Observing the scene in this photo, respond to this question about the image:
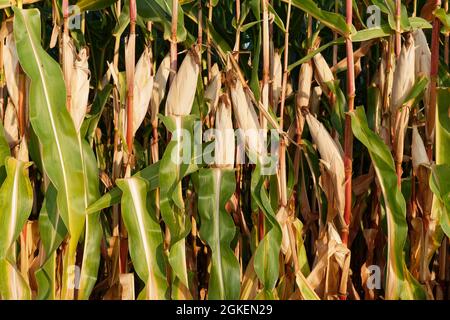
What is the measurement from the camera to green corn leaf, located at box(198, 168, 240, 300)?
54.7 inches

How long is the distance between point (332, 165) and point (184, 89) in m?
0.39

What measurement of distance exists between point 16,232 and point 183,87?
49 centimetres

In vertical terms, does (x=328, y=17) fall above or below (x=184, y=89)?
above

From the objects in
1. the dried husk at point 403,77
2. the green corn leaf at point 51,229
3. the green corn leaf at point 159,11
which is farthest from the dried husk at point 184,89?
the dried husk at point 403,77

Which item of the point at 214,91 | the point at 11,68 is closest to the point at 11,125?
the point at 11,68

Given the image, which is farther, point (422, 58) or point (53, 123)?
point (422, 58)

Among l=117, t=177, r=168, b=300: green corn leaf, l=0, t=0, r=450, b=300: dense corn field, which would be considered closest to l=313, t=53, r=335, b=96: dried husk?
l=0, t=0, r=450, b=300: dense corn field

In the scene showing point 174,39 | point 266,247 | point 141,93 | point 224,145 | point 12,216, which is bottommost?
point 266,247

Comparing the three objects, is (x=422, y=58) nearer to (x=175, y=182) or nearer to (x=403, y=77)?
(x=403, y=77)

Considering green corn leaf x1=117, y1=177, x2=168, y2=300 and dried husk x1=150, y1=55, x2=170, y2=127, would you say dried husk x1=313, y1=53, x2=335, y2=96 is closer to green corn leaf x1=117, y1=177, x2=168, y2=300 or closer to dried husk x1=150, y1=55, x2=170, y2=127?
dried husk x1=150, y1=55, x2=170, y2=127

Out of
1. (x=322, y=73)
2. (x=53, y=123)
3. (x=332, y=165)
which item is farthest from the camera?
(x=322, y=73)

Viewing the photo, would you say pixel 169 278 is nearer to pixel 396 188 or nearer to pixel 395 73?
pixel 396 188

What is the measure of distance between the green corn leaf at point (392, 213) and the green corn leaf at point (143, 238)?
0.50 m

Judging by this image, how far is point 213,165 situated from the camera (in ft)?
4.70
